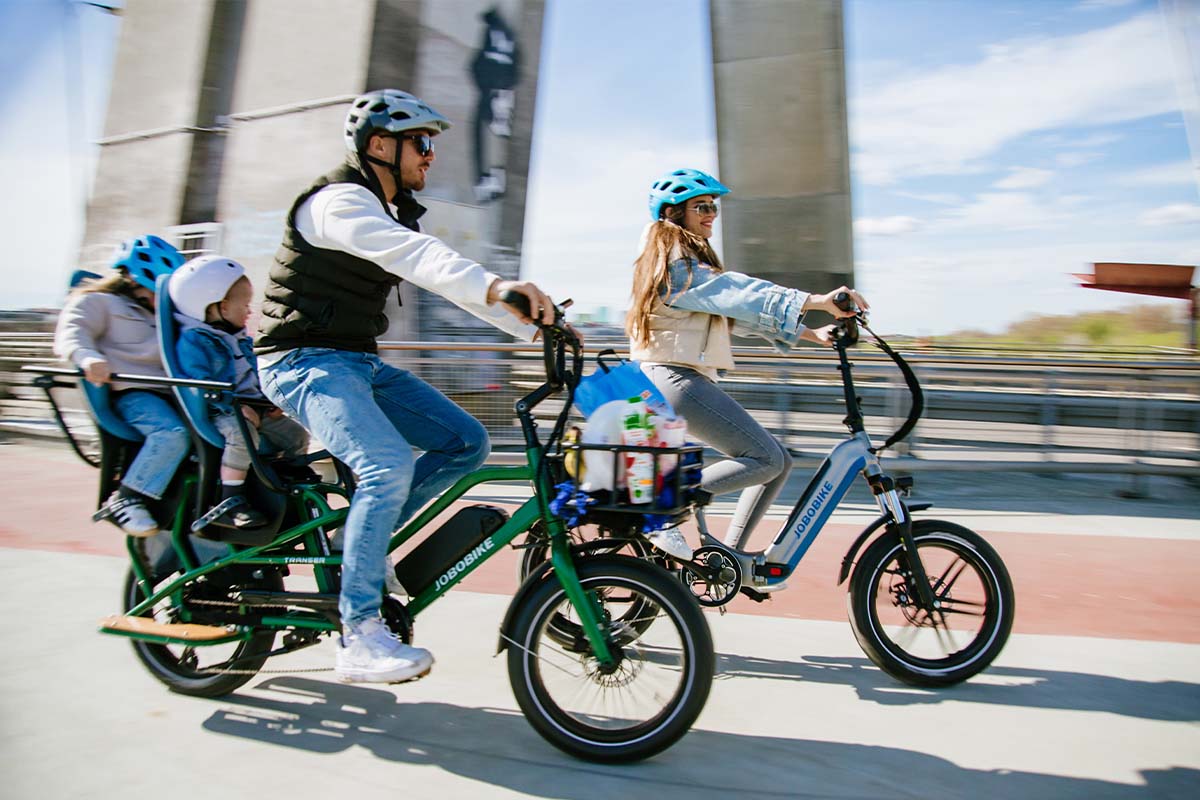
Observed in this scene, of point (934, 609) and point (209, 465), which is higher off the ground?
point (209, 465)

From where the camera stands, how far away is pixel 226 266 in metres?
3.50

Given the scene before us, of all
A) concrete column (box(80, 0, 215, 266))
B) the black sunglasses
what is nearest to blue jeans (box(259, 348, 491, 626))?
the black sunglasses

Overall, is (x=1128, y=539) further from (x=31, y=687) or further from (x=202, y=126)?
(x=202, y=126)

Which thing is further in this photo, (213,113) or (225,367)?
(213,113)

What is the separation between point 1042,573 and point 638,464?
359cm

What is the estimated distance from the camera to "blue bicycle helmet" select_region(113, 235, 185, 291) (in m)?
3.91

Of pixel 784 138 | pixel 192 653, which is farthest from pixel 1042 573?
pixel 784 138

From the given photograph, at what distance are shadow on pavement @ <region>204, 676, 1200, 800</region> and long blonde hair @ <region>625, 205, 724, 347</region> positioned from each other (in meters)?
1.66

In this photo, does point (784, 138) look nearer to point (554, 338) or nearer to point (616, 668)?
point (554, 338)

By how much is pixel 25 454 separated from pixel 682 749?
888cm

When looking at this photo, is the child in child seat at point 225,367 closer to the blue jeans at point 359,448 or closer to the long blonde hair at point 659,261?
the blue jeans at point 359,448

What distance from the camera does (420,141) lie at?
3.14 meters

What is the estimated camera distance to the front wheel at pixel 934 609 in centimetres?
351

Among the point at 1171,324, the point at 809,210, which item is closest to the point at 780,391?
the point at 809,210
